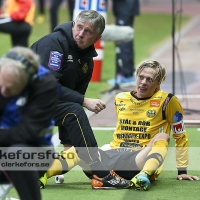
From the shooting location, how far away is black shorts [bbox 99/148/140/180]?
6.03 m

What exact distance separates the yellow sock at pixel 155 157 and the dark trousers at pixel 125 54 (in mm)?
5735

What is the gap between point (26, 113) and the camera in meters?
4.54

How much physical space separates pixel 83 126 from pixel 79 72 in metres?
0.64

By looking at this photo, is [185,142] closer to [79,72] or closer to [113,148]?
[113,148]

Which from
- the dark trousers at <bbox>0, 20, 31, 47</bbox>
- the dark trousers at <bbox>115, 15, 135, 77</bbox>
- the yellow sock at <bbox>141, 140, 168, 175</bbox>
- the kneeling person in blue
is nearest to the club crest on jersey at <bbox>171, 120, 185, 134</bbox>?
the yellow sock at <bbox>141, 140, 168, 175</bbox>

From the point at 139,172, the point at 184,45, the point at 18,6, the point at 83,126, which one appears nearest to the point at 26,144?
the point at 83,126

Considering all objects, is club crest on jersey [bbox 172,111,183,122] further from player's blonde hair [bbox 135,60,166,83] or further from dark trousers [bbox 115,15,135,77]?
dark trousers [bbox 115,15,135,77]

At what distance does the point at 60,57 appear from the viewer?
231 inches

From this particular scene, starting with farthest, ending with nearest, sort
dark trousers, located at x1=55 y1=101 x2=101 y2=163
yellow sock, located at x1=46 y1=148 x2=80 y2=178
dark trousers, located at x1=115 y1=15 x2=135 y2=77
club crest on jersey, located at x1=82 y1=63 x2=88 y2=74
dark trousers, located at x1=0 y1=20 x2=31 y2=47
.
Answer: dark trousers, located at x1=0 y1=20 x2=31 y2=47, dark trousers, located at x1=115 y1=15 x2=135 y2=77, club crest on jersey, located at x1=82 y1=63 x2=88 y2=74, yellow sock, located at x1=46 y1=148 x2=80 y2=178, dark trousers, located at x1=55 y1=101 x2=101 y2=163

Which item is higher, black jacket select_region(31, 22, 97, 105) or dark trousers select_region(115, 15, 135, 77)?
black jacket select_region(31, 22, 97, 105)

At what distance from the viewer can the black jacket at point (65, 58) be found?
229 inches

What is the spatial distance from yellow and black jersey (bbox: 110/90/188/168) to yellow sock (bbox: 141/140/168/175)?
0.71 feet

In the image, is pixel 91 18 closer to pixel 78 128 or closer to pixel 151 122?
pixel 78 128

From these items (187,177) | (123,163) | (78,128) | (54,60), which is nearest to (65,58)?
(54,60)
